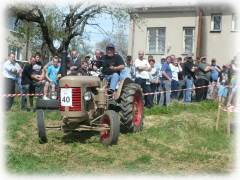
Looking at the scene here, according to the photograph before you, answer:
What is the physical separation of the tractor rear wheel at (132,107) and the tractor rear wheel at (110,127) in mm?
896

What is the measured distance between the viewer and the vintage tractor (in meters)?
8.57

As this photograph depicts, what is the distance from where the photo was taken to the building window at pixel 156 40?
30062 millimetres

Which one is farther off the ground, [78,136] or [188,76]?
[188,76]

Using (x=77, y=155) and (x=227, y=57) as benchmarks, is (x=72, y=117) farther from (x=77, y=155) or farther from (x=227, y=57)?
(x=227, y=57)

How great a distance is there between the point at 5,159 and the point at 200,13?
22.3m

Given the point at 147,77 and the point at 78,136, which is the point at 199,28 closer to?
the point at 147,77

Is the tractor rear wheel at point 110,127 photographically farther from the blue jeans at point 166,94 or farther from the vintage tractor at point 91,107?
the blue jeans at point 166,94

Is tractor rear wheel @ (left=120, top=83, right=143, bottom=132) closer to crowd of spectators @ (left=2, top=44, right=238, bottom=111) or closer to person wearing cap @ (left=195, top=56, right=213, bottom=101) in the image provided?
crowd of spectators @ (left=2, top=44, right=238, bottom=111)

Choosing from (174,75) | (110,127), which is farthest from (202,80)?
(110,127)

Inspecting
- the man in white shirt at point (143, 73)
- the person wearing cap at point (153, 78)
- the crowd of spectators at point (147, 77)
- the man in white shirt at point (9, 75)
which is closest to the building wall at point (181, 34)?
the crowd of spectators at point (147, 77)

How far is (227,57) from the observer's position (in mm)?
26516

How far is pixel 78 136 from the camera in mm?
9398

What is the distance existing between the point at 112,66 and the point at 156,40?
2048 centimetres

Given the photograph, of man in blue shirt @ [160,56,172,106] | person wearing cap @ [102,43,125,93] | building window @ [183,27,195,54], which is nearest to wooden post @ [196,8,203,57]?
building window @ [183,27,195,54]
